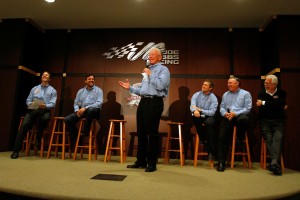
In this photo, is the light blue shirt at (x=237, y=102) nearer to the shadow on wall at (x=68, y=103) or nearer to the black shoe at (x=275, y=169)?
the black shoe at (x=275, y=169)

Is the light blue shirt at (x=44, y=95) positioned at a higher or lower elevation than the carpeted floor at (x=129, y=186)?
higher

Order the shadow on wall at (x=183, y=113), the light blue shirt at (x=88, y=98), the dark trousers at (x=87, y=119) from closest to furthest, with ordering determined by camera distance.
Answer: the dark trousers at (x=87, y=119), the light blue shirt at (x=88, y=98), the shadow on wall at (x=183, y=113)


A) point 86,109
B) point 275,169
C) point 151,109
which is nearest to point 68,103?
point 86,109

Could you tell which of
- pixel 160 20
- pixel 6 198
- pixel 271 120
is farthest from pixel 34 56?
pixel 271 120

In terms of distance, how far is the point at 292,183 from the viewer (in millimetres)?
2715

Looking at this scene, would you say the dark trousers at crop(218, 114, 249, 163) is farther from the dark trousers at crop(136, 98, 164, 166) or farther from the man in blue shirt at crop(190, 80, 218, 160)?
the dark trousers at crop(136, 98, 164, 166)

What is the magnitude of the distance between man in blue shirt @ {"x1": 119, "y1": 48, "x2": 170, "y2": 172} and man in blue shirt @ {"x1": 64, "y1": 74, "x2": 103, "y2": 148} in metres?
1.08

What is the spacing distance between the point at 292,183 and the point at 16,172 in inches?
119

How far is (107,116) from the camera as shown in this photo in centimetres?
535

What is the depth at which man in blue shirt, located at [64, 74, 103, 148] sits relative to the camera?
4.13 m

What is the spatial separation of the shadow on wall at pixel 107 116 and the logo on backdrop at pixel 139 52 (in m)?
0.87

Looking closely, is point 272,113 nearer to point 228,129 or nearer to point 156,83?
point 228,129

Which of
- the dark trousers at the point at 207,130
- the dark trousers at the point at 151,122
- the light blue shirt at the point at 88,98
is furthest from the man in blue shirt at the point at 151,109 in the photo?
the light blue shirt at the point at 88,98

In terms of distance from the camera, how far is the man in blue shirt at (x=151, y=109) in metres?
3.16
